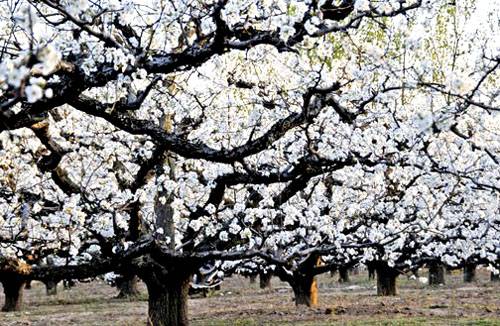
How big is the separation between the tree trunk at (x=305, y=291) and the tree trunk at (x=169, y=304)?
10.2 metres

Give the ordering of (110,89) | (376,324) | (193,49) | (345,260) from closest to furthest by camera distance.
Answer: (193,49), (110,89), (376,324), (345,260)

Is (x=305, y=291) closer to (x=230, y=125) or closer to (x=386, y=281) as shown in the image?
(x=386, y=281)

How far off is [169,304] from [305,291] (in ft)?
35.2

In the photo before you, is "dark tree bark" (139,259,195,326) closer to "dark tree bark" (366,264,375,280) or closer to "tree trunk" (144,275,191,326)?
"tree trunk" (144,275,191,326)

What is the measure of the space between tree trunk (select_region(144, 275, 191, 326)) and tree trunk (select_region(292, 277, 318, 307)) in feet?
33.5

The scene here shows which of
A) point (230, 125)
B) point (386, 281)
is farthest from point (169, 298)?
point (386, 281)

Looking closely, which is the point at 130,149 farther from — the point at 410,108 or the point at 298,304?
the point at 298,304

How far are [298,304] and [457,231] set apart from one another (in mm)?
8845

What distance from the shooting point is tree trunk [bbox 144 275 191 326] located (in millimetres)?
15102

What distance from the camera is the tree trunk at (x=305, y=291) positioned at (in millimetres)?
24906

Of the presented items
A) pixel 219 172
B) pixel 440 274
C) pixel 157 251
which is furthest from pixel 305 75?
pixel 440 274

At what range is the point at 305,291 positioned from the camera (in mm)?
25016

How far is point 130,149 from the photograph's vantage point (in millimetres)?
14398

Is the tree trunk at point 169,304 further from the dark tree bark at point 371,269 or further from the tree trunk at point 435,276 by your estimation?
the tree trunk at point 435,276
